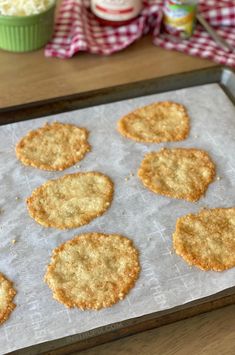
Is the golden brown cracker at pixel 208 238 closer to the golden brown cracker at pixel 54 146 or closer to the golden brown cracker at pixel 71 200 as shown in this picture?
the golden brown cracker at pixel 71 200

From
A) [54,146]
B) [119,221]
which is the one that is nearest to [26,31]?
[54,146]

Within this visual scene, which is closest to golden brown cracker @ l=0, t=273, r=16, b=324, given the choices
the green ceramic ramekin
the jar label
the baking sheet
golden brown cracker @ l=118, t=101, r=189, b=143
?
the baking sheet

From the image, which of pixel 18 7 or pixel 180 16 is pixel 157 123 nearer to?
pixel 180 16

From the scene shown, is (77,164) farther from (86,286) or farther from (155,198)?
(86,286)

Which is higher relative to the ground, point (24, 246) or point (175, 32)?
point (175, 32)

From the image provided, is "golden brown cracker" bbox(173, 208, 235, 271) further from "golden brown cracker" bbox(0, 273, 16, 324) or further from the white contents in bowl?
the white contents in bowl

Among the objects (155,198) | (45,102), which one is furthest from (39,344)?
(45,102)
